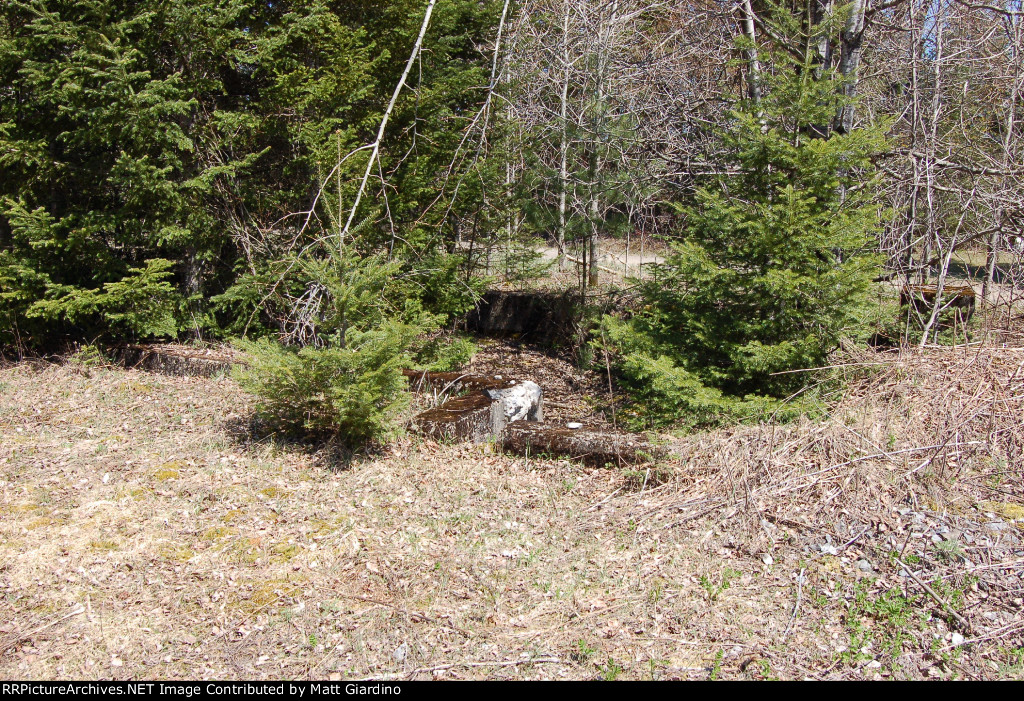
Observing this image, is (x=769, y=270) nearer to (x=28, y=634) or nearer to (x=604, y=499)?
(x=604, y=499)

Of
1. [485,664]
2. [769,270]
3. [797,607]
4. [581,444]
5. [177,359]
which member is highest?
[769,270]

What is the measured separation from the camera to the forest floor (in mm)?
3891

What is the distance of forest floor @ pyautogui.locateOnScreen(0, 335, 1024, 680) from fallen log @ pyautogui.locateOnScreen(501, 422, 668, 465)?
6.7 inches

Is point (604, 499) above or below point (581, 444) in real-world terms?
below

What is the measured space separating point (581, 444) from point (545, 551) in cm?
153

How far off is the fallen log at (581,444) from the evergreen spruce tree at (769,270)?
28.1 inches

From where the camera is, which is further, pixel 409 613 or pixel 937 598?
pixel 409 613

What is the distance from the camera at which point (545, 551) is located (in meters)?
4.92

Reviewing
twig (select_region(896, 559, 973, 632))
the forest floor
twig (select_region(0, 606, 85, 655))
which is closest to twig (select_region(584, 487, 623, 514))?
the forest floor

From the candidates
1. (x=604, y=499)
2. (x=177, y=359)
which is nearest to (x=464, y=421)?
(x=604, y=499)

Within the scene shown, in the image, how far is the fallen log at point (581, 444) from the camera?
19.9 feet

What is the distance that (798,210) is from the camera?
6.51 meters
